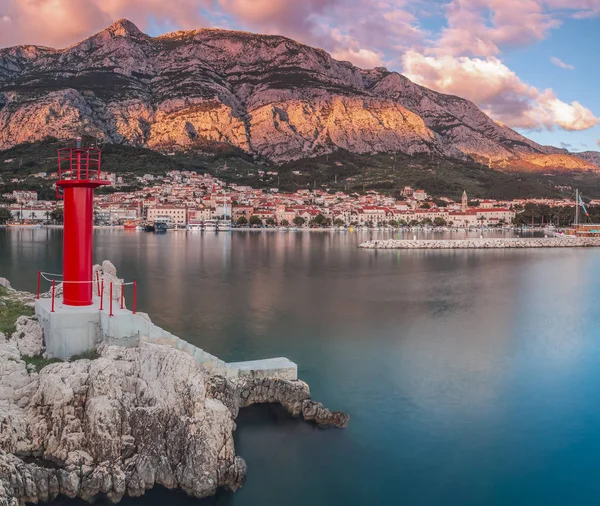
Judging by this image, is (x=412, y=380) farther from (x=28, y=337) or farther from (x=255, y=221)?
(x=255, y=221)

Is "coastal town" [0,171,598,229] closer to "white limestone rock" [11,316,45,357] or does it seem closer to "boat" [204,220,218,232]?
"boat" [204,220,218,232]

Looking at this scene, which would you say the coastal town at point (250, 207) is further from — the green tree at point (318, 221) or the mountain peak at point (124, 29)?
the mountain peak at point (124, 29)

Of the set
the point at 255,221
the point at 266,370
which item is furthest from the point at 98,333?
the point at 255,221

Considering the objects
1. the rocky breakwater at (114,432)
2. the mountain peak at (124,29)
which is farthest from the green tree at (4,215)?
the mountain peak at (124,29)

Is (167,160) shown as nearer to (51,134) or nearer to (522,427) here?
(51,134)

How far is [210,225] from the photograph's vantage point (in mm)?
81125

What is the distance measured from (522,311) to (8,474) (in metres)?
16.7

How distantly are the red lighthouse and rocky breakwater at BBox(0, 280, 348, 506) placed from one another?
1.89 meters

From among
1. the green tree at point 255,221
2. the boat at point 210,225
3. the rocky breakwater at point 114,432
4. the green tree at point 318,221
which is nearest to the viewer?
the rocky breakwater at point 114,432

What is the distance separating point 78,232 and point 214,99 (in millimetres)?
137112

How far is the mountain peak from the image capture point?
160m

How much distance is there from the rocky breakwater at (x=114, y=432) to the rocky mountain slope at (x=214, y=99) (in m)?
128

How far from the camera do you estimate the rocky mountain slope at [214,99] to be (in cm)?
13112

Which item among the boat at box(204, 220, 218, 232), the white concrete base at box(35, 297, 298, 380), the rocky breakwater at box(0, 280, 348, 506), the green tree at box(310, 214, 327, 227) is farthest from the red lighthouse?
the green tree at box(310, 214, 327, 227)
